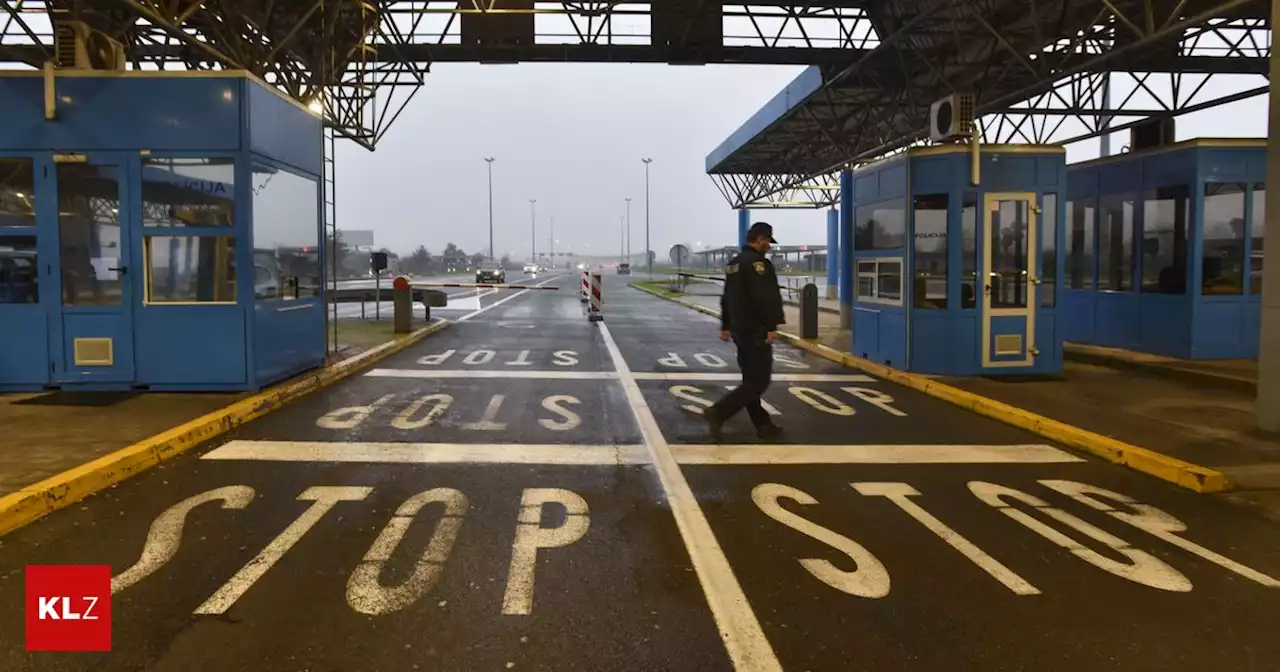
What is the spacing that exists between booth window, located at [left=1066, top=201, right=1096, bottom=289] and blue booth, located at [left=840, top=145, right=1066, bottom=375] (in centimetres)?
348

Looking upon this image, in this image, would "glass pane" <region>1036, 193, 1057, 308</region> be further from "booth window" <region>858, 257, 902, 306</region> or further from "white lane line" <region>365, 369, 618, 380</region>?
"white lane line" <region>365, 369, 618, 380</region>

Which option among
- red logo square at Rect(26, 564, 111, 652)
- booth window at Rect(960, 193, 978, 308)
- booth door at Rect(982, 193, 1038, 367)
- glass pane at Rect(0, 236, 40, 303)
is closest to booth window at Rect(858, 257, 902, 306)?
booth window at Rect(960, 193, 978, 308)

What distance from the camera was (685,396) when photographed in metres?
10.3

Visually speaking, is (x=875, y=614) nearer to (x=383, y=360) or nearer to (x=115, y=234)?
(x=115, y=234)

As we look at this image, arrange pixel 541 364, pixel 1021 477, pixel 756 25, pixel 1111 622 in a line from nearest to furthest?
pixel 1111 622 < pixel 1021 477 < pixel 541 364 < pixel 756 25

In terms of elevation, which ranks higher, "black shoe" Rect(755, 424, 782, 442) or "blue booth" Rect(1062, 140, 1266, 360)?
"blue booth" Rect(1062, 140, 1266, 360)

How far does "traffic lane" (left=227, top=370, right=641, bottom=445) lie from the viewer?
791 cm

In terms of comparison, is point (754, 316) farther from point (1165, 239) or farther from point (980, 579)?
point (1165, 239)

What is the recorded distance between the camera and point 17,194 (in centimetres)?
916

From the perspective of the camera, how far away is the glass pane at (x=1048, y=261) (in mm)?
11414

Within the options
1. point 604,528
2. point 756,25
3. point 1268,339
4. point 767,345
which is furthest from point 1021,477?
point 756,25

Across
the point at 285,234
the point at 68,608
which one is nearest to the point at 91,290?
the point at 285,234

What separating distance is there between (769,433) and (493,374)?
17.5 feet

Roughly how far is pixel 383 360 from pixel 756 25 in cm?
1237
